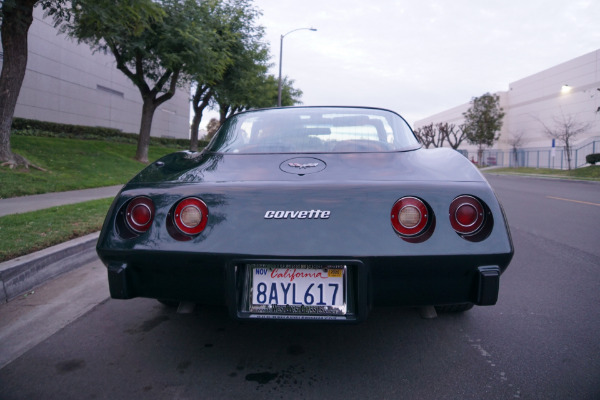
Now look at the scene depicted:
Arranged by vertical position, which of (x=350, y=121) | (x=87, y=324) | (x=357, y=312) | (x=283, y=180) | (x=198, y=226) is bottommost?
(x=87, y=324)

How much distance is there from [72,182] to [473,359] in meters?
10.1

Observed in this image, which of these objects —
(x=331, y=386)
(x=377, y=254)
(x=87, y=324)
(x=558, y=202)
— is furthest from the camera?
(x=558, y=202)

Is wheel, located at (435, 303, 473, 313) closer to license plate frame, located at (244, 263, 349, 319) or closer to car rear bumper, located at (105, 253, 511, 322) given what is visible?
car rear bumper, located at (105, 253, 511, 322)

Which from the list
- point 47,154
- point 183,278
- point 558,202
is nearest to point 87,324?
point 183,278

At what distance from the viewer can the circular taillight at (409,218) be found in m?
1.94

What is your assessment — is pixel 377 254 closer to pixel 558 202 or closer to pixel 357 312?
pixel 357 312

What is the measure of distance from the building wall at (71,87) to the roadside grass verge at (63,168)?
13.9 ft

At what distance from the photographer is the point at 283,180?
208 cm

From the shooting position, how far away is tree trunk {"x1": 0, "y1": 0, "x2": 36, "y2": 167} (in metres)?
9.44

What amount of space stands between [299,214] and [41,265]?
9.10 feet

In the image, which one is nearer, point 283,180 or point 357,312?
point 357,312

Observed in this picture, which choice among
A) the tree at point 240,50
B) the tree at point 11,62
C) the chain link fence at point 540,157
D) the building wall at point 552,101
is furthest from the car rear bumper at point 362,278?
the building wall at point 552,101

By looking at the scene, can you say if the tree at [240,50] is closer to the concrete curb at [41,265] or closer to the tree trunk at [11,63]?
the tree trunk at [11,63]

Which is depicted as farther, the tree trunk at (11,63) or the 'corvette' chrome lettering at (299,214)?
the tree trunk at (11,63)
